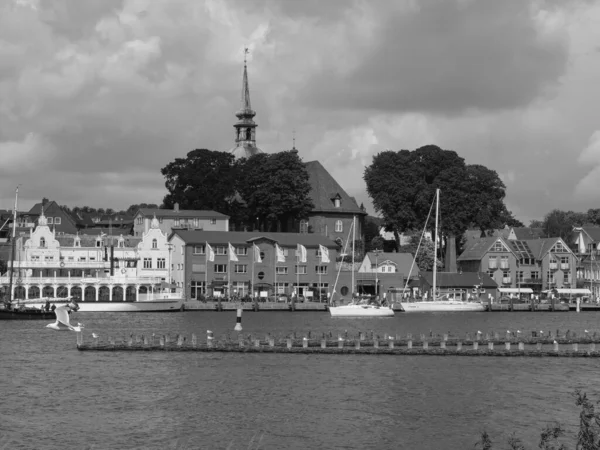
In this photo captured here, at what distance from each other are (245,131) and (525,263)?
59057 millimetres

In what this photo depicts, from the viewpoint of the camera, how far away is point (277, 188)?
147625mm

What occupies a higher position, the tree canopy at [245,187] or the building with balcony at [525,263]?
the tree canopy at [245,187]

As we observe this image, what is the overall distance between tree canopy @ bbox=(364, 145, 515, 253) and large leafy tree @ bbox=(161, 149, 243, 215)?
20.3m

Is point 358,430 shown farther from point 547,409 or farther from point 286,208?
point 286,208

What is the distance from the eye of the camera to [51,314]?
10450cm

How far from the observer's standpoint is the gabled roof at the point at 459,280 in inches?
5517

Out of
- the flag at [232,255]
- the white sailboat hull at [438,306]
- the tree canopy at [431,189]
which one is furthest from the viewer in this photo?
the tree canopy at [431,189]

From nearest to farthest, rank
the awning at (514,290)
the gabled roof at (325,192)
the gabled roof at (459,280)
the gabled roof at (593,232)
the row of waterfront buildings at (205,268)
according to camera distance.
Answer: the row of waterfront buildings at (205,268), the gabled roof at (459,280), the awning at (514,290), the gabled roof at (325,192), the gabled roof at (593,232)

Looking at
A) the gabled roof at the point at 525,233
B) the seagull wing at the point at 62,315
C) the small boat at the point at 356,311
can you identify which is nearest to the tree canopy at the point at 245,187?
the small boat at the point at 356,311

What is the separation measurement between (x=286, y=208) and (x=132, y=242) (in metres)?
22.0

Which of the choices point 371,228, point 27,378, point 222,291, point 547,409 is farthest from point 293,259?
point 547,409

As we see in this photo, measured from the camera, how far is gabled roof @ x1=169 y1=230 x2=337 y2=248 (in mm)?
131250

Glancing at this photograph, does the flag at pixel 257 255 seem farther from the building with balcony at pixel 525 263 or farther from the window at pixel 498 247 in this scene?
the window at pixel 498 247

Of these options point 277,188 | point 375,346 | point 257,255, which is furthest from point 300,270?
point 375,346
